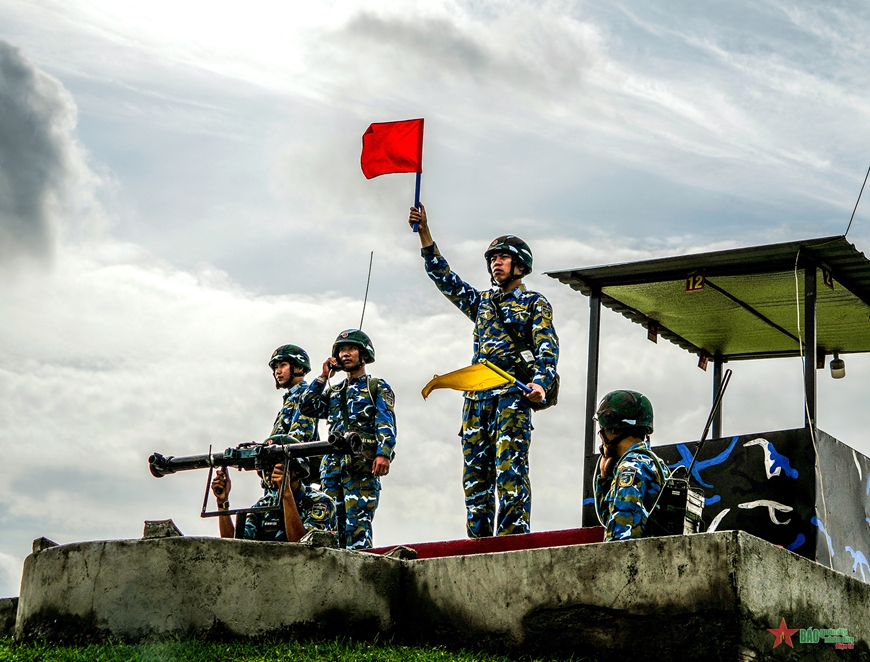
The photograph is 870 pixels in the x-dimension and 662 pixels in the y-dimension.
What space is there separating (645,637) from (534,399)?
259 cm

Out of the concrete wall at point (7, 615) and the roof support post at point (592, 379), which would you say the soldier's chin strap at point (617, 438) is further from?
the concrete wall at point (7, 615)

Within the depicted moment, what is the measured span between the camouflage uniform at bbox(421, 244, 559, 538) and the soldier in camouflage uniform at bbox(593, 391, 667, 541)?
4.48 ft

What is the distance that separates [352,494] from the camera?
9633mm

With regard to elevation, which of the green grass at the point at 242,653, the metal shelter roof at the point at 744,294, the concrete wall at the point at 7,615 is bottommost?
the green grass at the point at 242,653

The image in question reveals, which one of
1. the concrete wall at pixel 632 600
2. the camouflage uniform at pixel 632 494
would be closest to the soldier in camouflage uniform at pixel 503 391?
the concrete wall at pixel 632 600

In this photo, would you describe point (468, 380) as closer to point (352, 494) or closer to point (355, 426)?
point (355, 426)

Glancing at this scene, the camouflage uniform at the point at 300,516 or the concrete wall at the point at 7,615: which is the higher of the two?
the camouflage uniform at the point at 300,516

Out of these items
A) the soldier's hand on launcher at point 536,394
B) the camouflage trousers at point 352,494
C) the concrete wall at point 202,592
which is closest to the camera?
the concrete wall at point 202,592

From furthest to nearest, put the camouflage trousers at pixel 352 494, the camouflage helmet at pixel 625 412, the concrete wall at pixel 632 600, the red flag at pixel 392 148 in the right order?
the red flag at pixel 392 148, the camouflage trousers at pixel 352 494, the camouflage helmet at pixel 625 412, the concrete wall at pixel 632 600

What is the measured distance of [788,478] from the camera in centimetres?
861

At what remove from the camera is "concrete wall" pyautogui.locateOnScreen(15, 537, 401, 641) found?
6.81m

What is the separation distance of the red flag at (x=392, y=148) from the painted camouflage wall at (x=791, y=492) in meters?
3.48

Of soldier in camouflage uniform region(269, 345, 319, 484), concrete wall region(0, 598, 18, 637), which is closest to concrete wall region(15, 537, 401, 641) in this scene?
concrete wall region(0, 598, 18, 637)

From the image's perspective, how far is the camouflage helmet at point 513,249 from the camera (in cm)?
945
